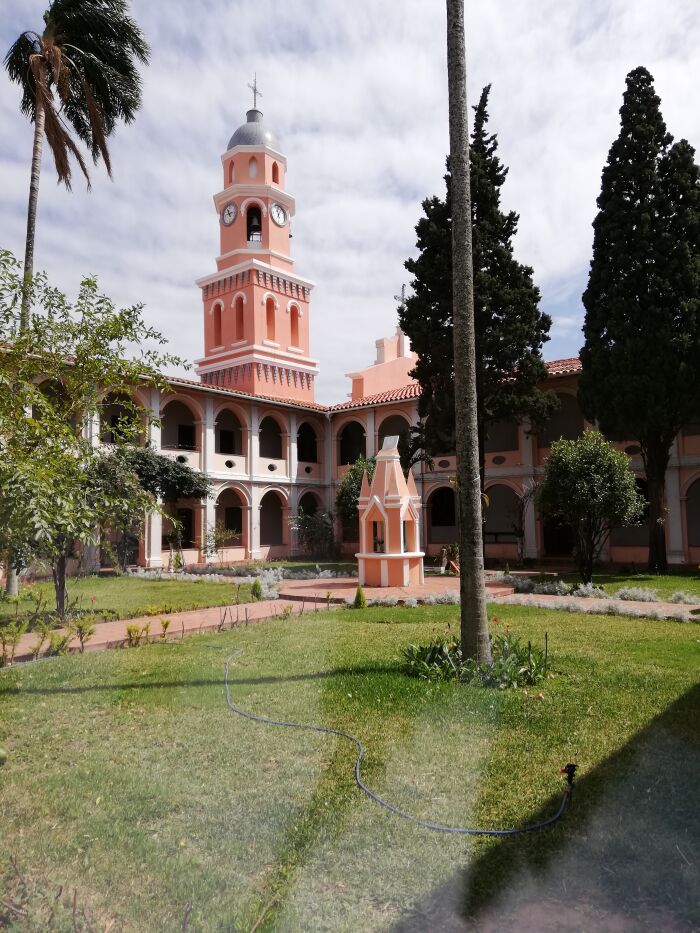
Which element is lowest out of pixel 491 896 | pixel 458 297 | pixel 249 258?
pixel 491 896

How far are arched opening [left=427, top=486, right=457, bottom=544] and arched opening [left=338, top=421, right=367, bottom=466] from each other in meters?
3.83

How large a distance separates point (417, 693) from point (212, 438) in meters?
19.2

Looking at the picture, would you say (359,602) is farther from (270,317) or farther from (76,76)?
(270,317)

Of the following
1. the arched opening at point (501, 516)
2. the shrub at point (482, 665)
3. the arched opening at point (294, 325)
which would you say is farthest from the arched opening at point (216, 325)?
the shrub at point (482, 665)

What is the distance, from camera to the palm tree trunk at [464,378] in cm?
606

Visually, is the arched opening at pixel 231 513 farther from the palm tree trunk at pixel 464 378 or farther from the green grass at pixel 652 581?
the palm tree trunk at pixel 464 378

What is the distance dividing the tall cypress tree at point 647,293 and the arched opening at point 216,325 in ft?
56.0

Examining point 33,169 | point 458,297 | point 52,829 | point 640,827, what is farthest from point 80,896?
point 33,169

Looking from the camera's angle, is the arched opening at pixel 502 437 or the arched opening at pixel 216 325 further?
the arched opening at pixel 216 325

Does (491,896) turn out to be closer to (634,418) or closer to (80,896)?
(80,896)

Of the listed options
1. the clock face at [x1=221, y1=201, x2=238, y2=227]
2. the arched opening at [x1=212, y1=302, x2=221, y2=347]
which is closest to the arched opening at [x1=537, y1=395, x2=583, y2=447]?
the arched opening at [x1=212, y1=302, x2=221, y2=347]

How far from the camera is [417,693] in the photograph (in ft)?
18.3

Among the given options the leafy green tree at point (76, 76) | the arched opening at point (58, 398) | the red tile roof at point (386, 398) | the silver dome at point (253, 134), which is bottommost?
the arched opening at point (58, 398)

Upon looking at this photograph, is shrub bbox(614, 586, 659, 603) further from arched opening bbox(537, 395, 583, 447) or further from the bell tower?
the bell tower
